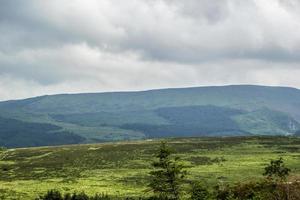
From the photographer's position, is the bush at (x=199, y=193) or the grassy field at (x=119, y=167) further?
the grassy field at (x=119, y=167)

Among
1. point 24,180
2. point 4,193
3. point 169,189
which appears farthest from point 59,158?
point 169,189

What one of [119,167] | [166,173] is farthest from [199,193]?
[119,167]

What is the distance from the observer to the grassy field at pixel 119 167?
102m

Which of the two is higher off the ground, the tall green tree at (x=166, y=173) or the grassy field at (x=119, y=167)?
the tall green tree at (x=166, y=173)

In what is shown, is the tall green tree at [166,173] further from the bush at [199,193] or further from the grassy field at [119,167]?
the grassy field at [119,167]

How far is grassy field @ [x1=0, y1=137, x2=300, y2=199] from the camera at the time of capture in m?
102

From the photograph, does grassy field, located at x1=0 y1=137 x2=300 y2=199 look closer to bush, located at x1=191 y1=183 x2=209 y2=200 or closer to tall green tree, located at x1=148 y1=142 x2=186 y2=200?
tall green tree, located at x1=148 y1=142 x2=186 y2=200

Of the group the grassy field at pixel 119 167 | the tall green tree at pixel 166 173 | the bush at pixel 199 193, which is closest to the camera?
the bush at pixel 199 193

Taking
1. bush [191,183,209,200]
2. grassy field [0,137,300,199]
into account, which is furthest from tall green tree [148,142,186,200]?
grassy field [0,137,300,199]

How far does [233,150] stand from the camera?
164750 millimetres

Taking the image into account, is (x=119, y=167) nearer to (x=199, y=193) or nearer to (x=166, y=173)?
(x=166, y=173)

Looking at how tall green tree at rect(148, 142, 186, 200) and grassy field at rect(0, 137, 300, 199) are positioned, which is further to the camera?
grassy field at rect(0, 137, 300, 199)

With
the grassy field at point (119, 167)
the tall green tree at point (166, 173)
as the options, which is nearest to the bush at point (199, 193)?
the tall green tree at point (166, 173)

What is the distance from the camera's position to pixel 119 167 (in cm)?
13275
